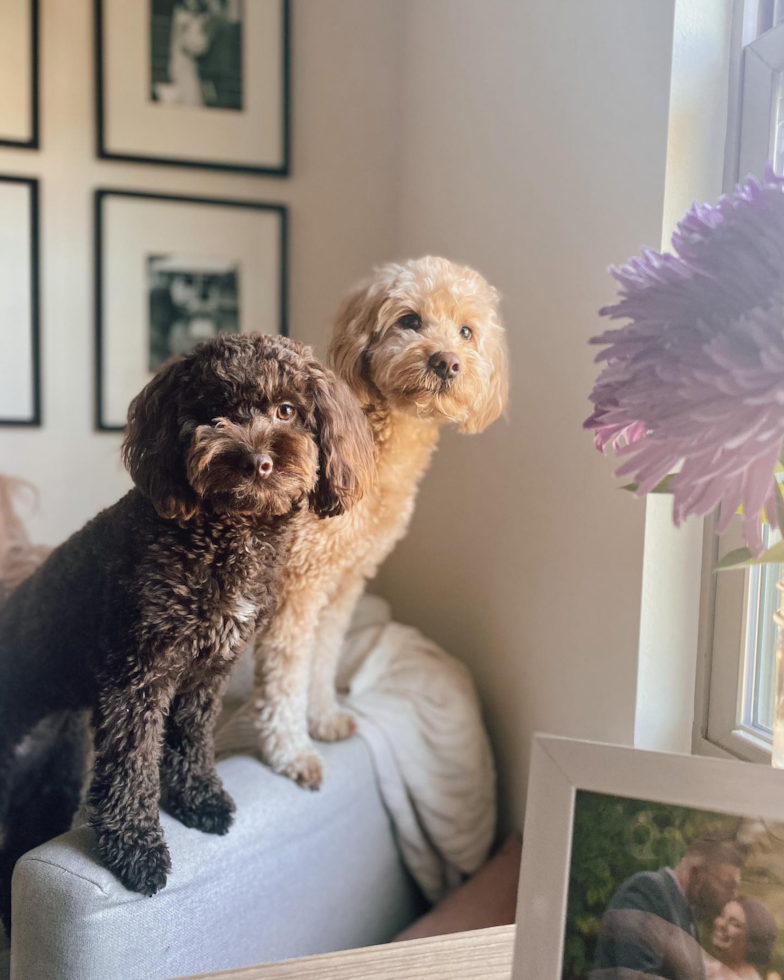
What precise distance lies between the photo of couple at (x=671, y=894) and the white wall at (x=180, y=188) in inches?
59.2

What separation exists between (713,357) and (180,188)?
5.33 feet

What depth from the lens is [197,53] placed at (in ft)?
6.00

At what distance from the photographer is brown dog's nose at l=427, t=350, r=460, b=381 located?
946 millimetres

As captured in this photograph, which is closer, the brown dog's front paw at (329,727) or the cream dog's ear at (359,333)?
the cream dog's ear at (359,333)

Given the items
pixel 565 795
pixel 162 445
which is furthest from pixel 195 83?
pixel 565 795

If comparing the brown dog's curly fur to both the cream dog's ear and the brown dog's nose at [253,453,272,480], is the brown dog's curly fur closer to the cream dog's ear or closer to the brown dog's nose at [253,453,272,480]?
the brown dog's nose at [253,453,272,480]

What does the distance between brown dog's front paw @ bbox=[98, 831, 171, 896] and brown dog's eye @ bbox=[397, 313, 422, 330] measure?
68cm

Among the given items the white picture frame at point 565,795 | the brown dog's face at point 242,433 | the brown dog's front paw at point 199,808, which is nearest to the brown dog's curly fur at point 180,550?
the brown dog's face at point 242,433

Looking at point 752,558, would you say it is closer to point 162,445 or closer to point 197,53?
point 162,445

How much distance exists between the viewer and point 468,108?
154 cm

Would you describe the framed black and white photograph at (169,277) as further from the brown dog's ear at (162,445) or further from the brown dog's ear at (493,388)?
the brown dog's ear at (162,445)

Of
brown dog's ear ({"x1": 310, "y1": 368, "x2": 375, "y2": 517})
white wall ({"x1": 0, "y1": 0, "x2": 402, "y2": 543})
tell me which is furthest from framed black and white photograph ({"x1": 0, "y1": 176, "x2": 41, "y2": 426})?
brown dog's ear ({"x1": 310, "y1": 368, "x2": 375, "y2": 517})

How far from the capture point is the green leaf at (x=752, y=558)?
24.1 inches

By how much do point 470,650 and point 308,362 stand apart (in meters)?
0.99
